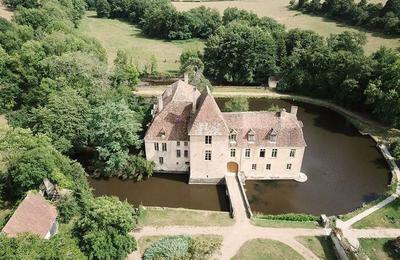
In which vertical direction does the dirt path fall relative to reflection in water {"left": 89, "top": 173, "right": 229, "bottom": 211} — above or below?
above

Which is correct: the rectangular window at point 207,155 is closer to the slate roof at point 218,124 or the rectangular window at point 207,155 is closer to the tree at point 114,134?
the slate roof at point 218,124

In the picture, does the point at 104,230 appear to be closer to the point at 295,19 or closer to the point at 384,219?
the point at 384,219

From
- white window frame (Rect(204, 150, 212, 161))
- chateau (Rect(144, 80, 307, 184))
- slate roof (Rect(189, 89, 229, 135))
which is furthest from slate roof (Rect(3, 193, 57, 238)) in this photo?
white window frame (Rect(204, 150, 212, 161))

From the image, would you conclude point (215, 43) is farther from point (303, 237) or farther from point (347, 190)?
point (303, 237)

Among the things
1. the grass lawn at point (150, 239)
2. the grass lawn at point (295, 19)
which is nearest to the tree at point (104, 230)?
the grass lawn at point (150, 239)

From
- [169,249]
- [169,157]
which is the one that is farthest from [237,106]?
[169,249]

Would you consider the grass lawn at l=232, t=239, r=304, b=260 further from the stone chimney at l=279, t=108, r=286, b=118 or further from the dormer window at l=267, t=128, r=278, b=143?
the stone chimney at l=279, t=108, r=286, b=118
